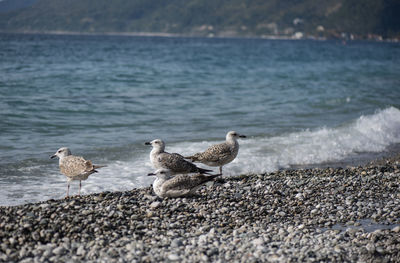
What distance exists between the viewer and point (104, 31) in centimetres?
17088

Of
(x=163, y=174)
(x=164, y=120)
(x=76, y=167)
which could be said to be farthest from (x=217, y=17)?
(x=163, y=174)

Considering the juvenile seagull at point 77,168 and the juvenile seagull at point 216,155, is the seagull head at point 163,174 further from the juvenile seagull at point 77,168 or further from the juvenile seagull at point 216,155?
the juvenile seagull at point 216,155

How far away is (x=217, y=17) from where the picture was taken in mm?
181375

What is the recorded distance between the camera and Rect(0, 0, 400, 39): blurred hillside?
14850 centimetres

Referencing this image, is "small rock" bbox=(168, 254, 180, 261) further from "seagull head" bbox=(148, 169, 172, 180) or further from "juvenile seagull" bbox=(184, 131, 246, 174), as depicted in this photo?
"juvenile seagull" bbox=(184, 131, 246, 174)

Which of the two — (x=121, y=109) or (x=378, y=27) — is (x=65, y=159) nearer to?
(x=121, y=109)

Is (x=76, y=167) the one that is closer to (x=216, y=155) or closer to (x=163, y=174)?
(x=163, y=174)

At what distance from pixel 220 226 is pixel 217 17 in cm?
17941

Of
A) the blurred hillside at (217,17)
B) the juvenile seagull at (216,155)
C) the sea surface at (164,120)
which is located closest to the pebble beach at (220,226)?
the juvenile seagull at (216,155)

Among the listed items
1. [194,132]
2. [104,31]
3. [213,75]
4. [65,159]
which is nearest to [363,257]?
[65,159]

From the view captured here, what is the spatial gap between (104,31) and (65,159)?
168 meters

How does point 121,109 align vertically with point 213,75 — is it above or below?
below

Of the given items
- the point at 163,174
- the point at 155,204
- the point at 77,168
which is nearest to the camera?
the point at 155,204

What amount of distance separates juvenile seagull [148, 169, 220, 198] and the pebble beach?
132mm
